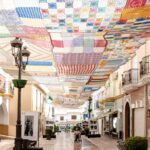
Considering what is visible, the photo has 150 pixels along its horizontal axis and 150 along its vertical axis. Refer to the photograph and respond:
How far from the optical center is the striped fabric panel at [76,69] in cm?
2198

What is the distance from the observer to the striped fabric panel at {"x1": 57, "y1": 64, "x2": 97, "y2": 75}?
72.1 feet

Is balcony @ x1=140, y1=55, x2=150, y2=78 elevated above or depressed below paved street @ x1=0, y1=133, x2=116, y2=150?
above

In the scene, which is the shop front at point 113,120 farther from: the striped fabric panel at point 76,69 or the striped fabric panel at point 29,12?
the striped fabric panel at point 29,12

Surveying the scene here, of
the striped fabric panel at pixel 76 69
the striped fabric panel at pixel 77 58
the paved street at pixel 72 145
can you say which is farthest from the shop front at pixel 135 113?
the striped fabric panel at pixel 77 58

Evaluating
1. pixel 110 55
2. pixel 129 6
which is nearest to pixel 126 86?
pixel 110 55

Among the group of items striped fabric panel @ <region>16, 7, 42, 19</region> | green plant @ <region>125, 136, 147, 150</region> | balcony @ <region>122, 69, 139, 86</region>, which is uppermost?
striped fabric panel @ <region>16, 7, 42, 19</region>

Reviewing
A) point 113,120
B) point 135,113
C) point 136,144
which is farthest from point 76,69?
point 113,120

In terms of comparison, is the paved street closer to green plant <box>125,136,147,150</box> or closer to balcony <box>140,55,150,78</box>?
balcony <box>140,55,150,78</box>

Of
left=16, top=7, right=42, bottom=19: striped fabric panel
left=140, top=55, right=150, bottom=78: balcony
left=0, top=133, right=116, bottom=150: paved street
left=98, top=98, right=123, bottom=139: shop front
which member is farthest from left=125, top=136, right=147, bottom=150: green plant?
left=98, top=98, right=123, bottom=139: shop front

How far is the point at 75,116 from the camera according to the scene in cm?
9531

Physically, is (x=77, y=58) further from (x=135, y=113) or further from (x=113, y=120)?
(x=113, y=120)

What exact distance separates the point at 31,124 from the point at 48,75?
6.91 meters

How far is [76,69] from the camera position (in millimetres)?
22797

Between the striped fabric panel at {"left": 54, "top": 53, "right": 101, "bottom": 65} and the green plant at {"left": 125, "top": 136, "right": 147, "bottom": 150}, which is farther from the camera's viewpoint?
the striped fabric panel at {"left": 54, "top": 53, "right": 101, "bottom": 65}
